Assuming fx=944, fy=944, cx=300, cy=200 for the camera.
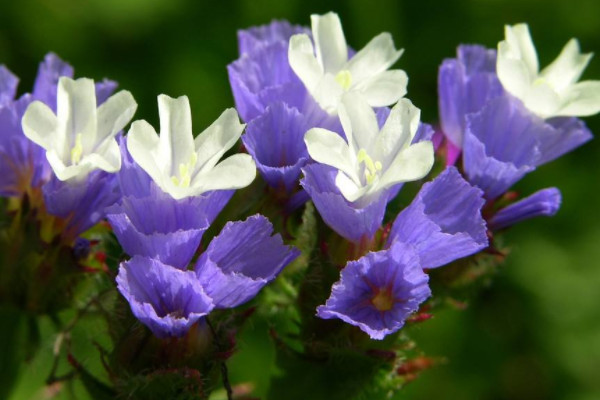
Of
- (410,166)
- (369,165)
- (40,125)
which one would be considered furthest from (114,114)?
(410,166)

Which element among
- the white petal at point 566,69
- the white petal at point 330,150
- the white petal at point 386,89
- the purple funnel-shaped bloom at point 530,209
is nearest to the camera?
the white petal at point 330,150

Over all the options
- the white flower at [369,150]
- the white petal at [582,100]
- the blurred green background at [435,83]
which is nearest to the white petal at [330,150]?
the white flower at [369,150]

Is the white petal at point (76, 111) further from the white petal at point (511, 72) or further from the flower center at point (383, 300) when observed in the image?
the white petal at point (511, 72)

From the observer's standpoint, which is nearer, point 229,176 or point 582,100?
point 229,176

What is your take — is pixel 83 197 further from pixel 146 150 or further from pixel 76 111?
pixel 146 150

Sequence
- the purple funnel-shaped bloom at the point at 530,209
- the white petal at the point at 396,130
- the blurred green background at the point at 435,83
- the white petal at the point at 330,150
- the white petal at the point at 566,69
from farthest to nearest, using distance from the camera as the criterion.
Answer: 1. the blurred green background at the point at 435,83
2. the white petal at the point at 566,69
3. the purple funnel-shaped bloom at the point at 530,209
4. the white petal at the point at 396,130
5. the white petal at the point at 330,150

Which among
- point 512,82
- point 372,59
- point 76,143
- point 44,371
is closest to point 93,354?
point 44,371

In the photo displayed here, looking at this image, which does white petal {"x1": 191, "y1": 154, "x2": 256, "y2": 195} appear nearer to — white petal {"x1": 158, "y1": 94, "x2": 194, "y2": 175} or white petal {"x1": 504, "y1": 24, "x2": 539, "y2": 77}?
white petal {"x1": 158, "y1": 94, "x2": 194, "y2": 175}
